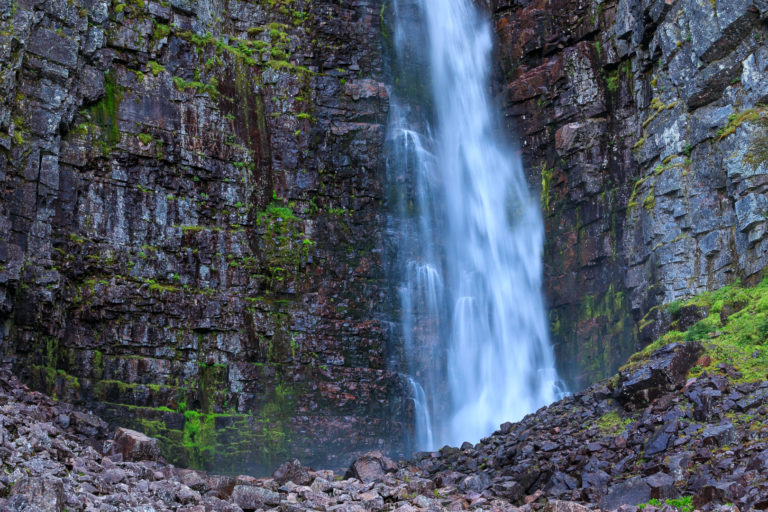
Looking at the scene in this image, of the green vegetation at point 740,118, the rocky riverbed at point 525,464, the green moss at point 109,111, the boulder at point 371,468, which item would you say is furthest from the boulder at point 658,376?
the green moss at point 109,111

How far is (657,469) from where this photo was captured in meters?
12.9

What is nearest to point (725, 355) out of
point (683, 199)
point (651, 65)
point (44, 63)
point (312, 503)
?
point (683, 199)

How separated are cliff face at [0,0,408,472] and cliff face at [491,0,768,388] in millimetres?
7067

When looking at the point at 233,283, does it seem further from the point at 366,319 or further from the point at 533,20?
the point at 533,20

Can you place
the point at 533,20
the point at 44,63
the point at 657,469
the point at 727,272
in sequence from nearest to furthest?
the point at 657,469
the point at 727,272
the point at 44,63
the point at 533,20

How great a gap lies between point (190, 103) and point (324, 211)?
6647 millimetres

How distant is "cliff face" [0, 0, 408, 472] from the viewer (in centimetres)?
2083

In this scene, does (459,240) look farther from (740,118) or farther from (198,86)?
(198,86)

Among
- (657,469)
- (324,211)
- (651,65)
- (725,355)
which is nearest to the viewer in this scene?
(657,469)

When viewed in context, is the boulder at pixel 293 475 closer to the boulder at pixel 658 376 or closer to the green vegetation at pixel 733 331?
the boulder at pixel 658 376

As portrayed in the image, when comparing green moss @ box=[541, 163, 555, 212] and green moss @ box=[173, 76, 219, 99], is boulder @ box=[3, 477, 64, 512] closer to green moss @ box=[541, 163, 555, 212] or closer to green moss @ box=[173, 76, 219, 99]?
green moss @ box=[173, 76, 219, 99]

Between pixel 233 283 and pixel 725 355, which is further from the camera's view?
pixel 233 283

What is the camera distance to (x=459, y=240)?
28750mm

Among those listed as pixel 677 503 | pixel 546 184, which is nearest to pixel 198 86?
pixel 546 184
